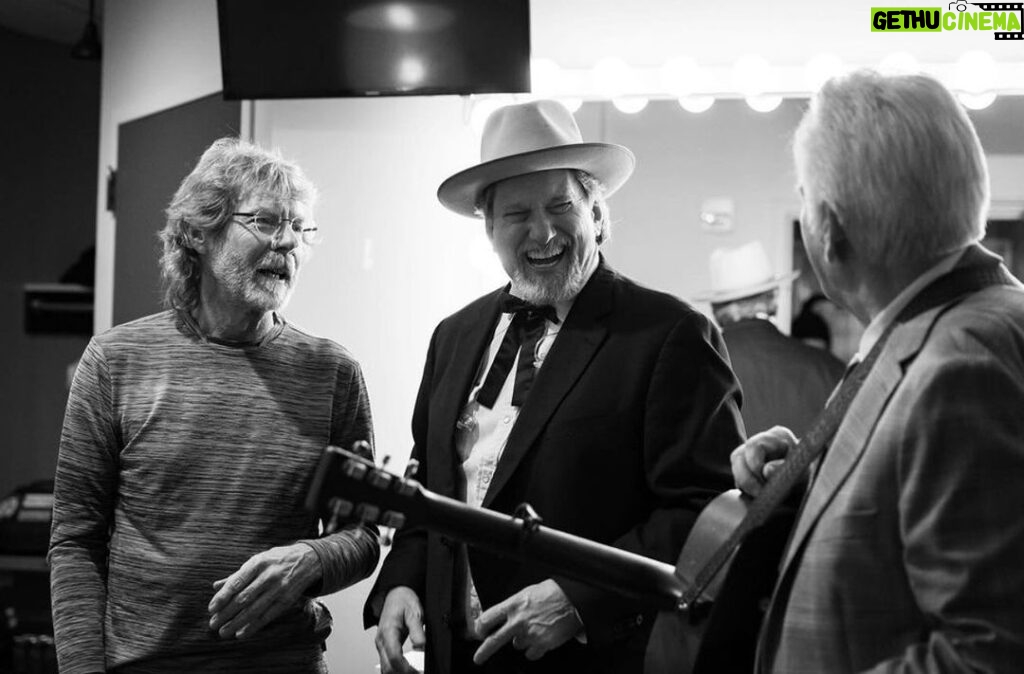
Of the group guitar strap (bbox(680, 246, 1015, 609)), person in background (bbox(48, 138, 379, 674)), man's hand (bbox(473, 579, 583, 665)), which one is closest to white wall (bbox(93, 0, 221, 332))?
person in background (bbox(48, 138, 379, 674))

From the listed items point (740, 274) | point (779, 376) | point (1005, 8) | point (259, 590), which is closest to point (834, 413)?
point (259, 590)

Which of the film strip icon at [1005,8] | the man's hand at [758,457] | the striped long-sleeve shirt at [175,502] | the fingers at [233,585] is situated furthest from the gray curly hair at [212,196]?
the film strip icon at [1005,8]

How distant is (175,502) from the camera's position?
1.86m

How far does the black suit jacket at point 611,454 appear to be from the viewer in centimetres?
171

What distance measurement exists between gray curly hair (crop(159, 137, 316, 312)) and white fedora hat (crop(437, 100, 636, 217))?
28 centimetres

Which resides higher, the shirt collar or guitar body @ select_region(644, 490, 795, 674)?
the shirt collar

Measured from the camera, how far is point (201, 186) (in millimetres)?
2025

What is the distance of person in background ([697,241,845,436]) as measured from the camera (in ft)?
8.74

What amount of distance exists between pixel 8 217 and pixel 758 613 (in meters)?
4.89

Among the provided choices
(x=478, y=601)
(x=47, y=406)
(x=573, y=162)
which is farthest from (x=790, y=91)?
(x=47, y=406)

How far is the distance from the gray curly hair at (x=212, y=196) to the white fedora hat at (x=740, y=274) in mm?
1167

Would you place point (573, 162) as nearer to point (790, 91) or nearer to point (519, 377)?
point (519, 377)

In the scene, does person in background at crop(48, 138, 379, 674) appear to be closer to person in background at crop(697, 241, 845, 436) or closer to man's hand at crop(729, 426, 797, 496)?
man's hand at crop(729, 426, 797, 496)

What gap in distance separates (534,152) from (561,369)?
1.22ft
